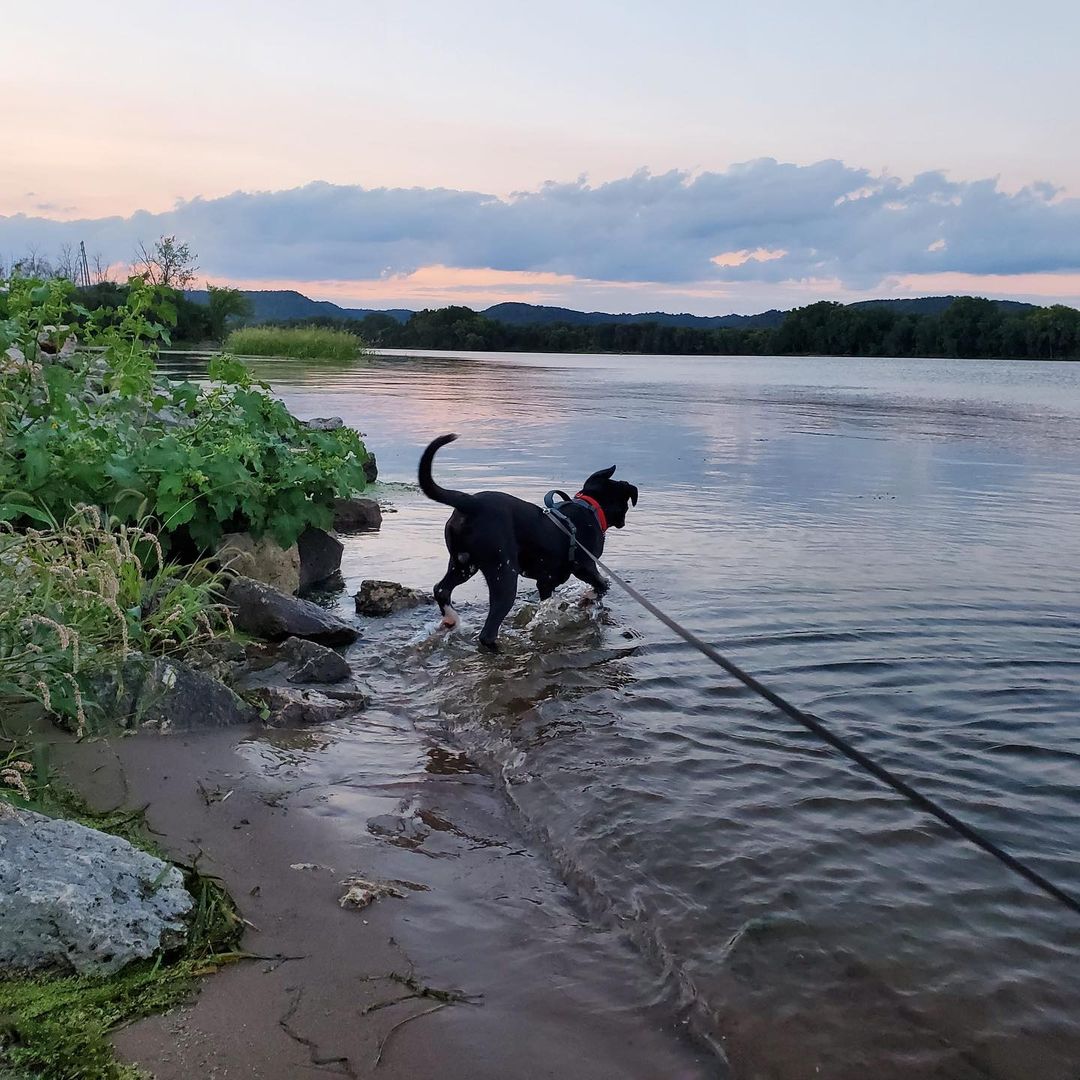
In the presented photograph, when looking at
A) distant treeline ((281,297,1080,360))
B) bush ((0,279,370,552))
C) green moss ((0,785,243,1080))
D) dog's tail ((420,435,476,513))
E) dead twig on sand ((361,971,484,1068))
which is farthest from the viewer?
distant treeline ((281,297,1080,360))

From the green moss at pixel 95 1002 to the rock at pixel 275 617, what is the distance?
10.9 feet

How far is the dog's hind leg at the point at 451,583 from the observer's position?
21.8ft

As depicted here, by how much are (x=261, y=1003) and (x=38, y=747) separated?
131 centimetres

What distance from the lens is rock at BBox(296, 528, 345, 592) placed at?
26.2ft

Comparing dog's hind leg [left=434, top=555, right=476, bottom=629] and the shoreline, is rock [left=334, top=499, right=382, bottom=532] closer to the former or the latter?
dog's hind leg [left=434, top=555, right=476, bottom=629]

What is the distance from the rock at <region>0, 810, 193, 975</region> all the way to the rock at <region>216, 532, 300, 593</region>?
160 inches

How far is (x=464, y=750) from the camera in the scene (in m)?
4.67

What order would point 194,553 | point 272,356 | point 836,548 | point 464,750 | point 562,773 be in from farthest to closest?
point 272,356 → point 836,548 → point 194,553 → point 464,750 → point 562,773

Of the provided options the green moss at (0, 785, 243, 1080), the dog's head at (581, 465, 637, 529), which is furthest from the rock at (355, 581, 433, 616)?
the green moss at (0, 785, 243, 1080)

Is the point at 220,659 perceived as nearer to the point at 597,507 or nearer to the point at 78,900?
the point at 78,900

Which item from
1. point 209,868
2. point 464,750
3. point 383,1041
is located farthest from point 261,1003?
point 464,750

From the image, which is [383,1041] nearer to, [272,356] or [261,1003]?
[261,1003]

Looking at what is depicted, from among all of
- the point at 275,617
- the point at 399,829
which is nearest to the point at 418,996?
the point at 399,829

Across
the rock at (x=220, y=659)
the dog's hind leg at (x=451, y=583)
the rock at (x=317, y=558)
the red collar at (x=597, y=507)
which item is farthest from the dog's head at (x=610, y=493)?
the rock at (x=220, y=659)
